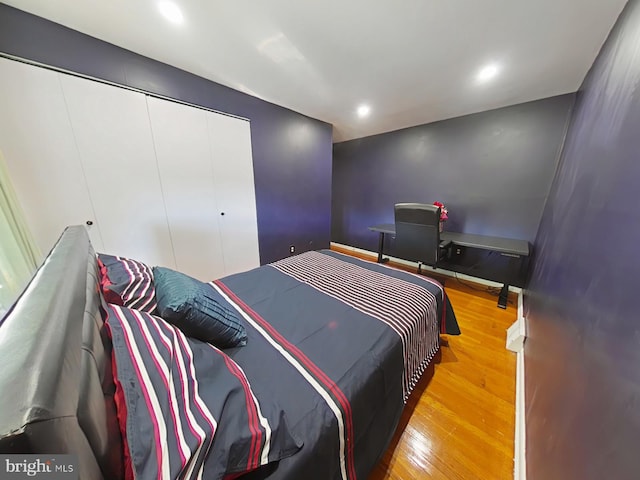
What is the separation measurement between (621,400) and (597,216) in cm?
71

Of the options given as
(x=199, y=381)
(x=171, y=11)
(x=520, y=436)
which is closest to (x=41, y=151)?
(x=171, y=11)

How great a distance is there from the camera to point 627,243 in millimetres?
613

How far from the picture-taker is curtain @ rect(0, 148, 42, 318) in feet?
3.92

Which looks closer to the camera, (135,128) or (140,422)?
(140,422)

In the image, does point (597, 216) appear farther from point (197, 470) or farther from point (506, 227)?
point (506, 227)

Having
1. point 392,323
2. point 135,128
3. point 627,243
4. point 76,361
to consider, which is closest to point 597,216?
point 627,243

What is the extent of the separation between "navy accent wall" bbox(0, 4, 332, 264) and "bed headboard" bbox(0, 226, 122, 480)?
1.96m

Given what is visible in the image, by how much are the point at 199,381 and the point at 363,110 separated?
3067 mm

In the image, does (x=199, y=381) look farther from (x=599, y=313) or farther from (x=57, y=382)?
(x=599, y=313)

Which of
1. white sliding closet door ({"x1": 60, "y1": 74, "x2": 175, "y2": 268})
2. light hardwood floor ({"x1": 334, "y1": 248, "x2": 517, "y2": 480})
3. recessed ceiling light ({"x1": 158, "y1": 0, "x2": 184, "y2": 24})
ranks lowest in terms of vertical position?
light hardwood floor ({"x1": 334, "y1": 248, "x2": 517, "y2": 480})

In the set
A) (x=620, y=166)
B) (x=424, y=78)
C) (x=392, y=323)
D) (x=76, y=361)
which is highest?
(x=424, y=78)

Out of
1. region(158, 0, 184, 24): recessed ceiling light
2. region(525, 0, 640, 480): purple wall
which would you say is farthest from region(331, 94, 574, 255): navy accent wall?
region(158, 0, 184, 24): recessed ceiling light

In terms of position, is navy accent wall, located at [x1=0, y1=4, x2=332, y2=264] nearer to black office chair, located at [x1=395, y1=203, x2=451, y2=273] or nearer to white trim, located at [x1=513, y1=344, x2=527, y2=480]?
black office chair, located at [x1=395, y1=203, x2=451, y2=273]

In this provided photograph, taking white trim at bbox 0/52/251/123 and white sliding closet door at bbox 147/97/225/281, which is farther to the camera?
white sliding closet door at bbox 147/97/225/281
